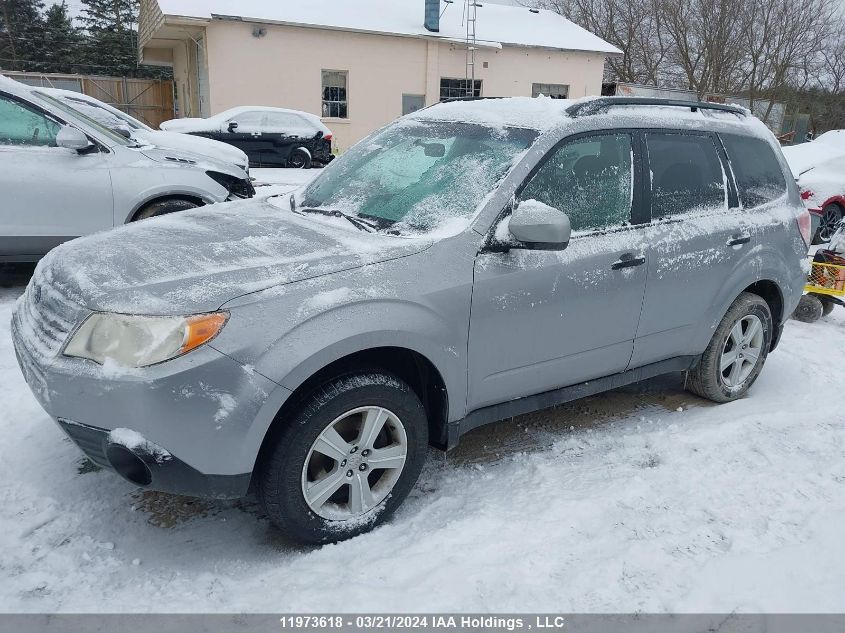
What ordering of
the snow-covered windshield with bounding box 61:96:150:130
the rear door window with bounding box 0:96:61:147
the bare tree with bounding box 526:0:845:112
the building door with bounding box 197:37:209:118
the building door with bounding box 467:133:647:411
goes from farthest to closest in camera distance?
1. the bare tree with bounding box 526:0:845:112
2. the building door with bounding box 197:37:209:118
3. the snow-covered windshield with bounding box 61:96:150:130
4. the rear door window with bounding box 0:96:61:147
5. the building door with bounding box 467:133:647:411

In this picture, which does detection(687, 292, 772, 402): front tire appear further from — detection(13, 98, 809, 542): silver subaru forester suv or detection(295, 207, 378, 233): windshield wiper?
detection(295, 207, 378, 233): windshield wiper

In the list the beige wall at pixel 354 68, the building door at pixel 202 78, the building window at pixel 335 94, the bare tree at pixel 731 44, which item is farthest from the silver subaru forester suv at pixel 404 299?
the bare tree at pixel 731 44

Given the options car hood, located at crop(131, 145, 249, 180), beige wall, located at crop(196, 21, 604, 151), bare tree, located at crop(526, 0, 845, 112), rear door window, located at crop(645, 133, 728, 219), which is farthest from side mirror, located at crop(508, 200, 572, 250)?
bare tree, located at crop(526, 0, 845, 112)

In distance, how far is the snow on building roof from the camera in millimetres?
19000

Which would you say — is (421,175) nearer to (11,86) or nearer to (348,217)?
(348,217)

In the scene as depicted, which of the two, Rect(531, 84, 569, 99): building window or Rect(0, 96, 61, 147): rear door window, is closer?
Rect(0, 96, 61, 147): rear door window

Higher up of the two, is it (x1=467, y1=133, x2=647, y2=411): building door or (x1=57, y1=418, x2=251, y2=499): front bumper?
(x1=467, y1=133, x2=647, y2=411): building door

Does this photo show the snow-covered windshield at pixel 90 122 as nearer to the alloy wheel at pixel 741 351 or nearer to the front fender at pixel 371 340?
the front fender at pixel 371 340

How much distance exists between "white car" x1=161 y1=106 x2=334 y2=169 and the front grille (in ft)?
48.4

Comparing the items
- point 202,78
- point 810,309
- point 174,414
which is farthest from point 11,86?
point 202,78

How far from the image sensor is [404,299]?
280 centimetres

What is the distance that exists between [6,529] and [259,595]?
1.17 m

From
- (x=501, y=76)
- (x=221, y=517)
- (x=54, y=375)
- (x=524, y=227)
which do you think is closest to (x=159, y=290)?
(x=54, y=375)
